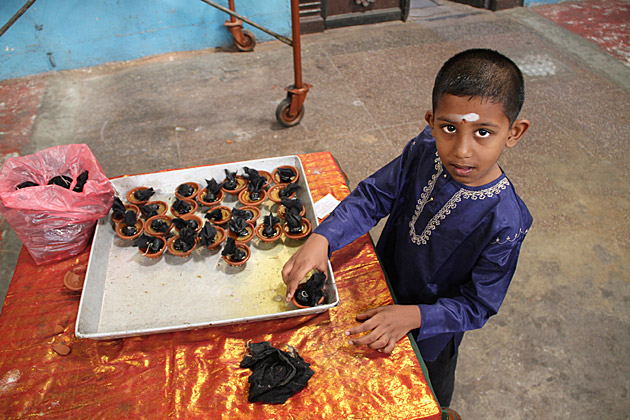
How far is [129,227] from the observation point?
1.82 m

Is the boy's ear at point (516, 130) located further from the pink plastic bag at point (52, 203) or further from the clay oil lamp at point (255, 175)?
the pink plastic bag at point (52, 203)

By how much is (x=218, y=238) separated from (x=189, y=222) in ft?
0.52

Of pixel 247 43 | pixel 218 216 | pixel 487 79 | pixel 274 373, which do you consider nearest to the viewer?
pixel 487 79

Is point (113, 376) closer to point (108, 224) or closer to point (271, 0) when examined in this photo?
point (108, 224)

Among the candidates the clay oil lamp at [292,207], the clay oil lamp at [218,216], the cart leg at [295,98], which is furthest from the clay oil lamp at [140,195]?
the cart leg at [295,98]

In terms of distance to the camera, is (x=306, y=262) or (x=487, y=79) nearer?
(x=487, y=79)

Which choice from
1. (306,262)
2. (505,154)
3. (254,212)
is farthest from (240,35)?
(306,262)

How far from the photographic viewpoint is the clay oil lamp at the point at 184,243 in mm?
1732

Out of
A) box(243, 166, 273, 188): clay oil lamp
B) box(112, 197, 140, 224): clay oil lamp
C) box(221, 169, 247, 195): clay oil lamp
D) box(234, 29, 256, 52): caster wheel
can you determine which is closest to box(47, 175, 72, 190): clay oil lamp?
box(112, 197, 140, 224): clay oil lamp

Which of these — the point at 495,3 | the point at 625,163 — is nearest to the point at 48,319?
the point at 625,163

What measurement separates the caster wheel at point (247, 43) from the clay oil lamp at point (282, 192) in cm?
341

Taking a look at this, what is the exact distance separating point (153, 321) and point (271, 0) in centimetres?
434

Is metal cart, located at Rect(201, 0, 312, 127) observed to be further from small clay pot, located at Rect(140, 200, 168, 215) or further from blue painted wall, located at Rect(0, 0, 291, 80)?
small clay pot, located at Rect(140, 200, 168, 215)

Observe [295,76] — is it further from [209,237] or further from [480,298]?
[480,298]
